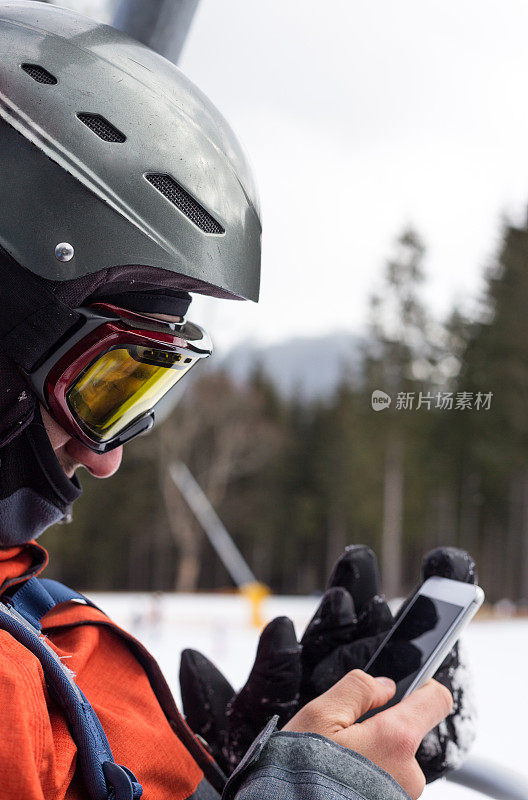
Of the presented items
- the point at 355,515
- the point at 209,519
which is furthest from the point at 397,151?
the point at 355,515

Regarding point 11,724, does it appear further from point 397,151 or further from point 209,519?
point 209,519

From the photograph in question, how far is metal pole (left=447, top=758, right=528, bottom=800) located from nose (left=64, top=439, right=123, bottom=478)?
1.76 ft

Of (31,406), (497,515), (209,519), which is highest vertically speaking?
(31,406)

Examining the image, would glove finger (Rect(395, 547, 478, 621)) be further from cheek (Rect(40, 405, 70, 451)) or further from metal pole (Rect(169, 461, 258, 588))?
metal pole (Rect(169, 461, 258, 588))

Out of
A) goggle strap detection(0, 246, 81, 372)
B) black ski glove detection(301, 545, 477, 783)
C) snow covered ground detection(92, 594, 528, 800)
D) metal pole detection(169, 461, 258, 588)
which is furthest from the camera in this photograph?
metal pole detection(169, 461, 258, 588)

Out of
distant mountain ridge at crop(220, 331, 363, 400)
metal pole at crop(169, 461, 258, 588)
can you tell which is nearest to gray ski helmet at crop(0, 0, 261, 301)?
distant mountain ridge at crop(220, 331, 363, 400)

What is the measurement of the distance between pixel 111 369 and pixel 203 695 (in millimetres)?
460

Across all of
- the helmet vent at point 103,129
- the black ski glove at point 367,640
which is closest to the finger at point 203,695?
the black ski glove at point 367,640

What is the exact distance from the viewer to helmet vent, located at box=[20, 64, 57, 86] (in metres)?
0.75

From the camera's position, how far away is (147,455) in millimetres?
17500

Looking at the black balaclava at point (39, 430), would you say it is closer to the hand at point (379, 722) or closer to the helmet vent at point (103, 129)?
the helmet vent at point (103, 129)

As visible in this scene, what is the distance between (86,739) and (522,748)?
3.99 feet

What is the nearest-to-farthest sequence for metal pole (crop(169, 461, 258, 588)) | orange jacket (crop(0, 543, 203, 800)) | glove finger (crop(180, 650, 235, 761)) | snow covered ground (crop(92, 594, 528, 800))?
orange jacket (crop(0, 543, 203, 800))
glove finger (crop(180, 650, 235, 761))
snow covered ground (crop(92, 594, 528, 800))
metal pole (crop(169, 461, 258, 588))

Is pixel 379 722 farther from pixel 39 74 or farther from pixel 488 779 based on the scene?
pixel 39 74
